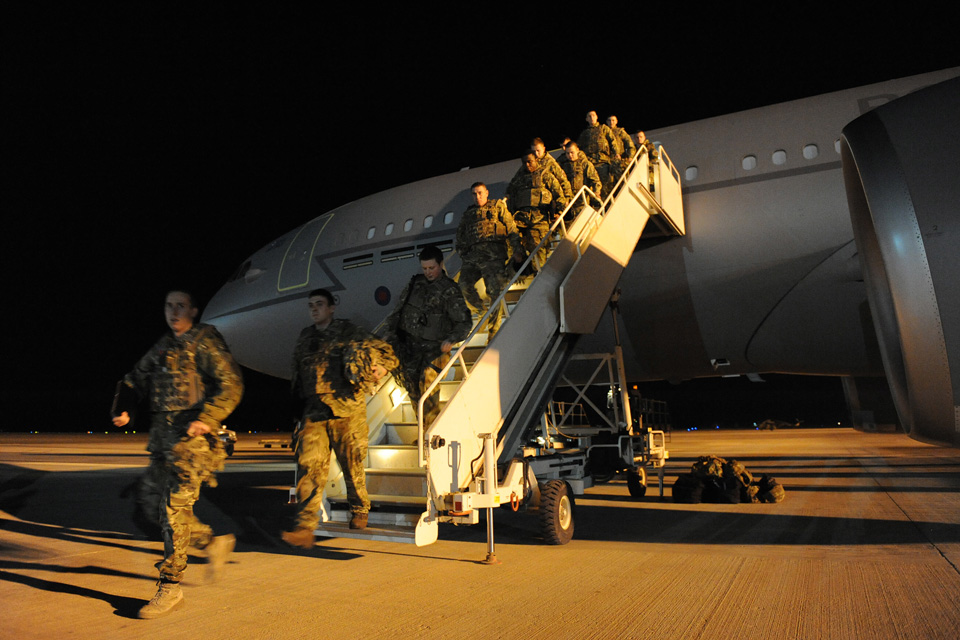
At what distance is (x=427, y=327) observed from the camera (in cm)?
599

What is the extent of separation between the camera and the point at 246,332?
48.4ft

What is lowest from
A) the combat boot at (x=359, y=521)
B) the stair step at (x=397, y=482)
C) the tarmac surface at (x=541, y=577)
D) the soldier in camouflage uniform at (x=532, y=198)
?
the tarmac surface at (x=541, y=577)

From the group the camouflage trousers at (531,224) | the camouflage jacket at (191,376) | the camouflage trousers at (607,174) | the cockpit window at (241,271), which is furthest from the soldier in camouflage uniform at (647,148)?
the cockpit window at (241,271)

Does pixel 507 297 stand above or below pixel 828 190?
below

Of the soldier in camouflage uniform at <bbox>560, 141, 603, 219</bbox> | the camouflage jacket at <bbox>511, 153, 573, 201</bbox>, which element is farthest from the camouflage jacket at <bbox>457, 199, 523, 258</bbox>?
the soldier in camouflage uniform at <bbox>560, 141, 603, 219</bbox>

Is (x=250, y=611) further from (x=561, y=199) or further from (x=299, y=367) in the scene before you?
(x=561, y=199)

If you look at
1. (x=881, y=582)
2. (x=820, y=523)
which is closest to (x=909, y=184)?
(x=881, y=582)

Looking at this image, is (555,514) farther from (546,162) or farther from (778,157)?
(778,157)

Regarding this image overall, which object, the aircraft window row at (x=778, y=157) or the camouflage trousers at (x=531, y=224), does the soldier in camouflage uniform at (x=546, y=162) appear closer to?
the camouflage trousers at (x=531, y=224)

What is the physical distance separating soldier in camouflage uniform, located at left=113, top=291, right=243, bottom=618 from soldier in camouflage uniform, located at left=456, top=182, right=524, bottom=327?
358 cm

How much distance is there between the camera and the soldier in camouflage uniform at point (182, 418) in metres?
4.28

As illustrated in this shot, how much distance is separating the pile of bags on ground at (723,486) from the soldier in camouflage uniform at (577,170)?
376 cm

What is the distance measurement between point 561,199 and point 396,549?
4786mm

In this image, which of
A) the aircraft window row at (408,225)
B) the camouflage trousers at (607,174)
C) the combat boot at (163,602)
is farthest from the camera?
the aircraft window row at (408,225)
